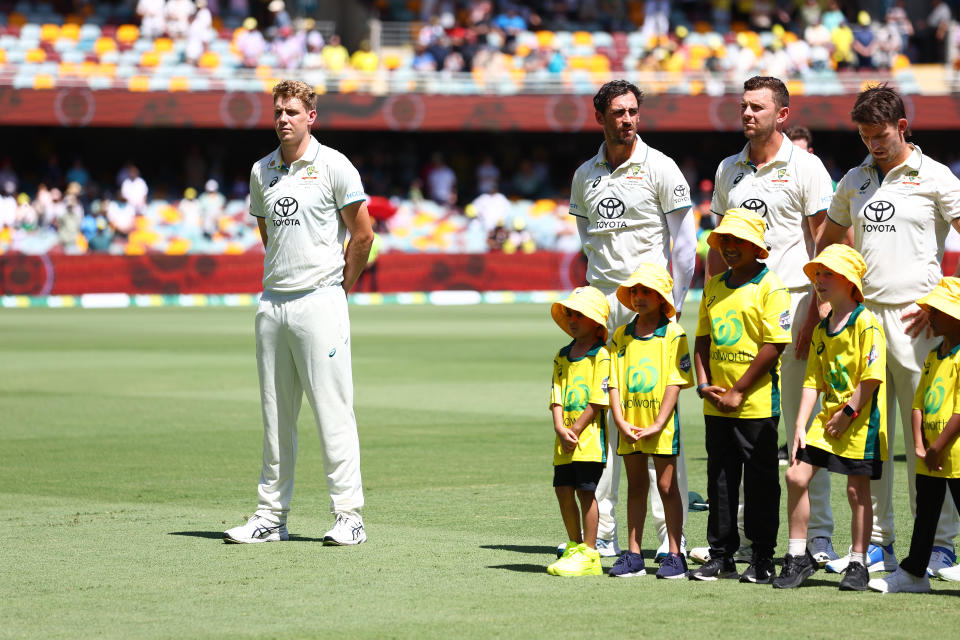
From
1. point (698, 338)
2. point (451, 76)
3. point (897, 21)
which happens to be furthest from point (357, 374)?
point (897, 21)

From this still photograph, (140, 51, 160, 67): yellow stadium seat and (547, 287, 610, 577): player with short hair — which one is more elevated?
(140, 51, 160, 67): yellow stadium seat

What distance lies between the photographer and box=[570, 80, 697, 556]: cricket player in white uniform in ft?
24.7

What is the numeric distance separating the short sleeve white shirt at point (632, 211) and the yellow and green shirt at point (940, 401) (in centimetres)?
161

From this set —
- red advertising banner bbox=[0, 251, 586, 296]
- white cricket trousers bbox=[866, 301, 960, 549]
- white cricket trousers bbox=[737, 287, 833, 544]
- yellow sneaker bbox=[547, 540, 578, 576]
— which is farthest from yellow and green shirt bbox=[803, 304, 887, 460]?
red advertising banner bbox=[0, 251, 586, 296]

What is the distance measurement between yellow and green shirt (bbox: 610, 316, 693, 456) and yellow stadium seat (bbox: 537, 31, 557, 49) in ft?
111

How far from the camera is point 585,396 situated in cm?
693

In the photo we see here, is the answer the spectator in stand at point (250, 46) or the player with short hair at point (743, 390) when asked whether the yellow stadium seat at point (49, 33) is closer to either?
the spectator in stand at point (250, 46)

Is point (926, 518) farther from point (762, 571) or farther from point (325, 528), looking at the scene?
point (325, 528)

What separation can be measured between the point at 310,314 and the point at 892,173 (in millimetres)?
3108

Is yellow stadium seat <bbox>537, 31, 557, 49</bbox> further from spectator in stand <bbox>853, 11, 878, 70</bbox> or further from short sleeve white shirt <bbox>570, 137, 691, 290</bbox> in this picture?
short sleeve white shirt <bbox>570, 137, 691, 290</bbox>

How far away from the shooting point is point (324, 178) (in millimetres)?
7918

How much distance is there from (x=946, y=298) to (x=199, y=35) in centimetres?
3216

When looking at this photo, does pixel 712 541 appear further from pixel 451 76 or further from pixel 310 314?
pixel 451 76

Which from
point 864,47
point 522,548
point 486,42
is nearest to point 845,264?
point 522,548
